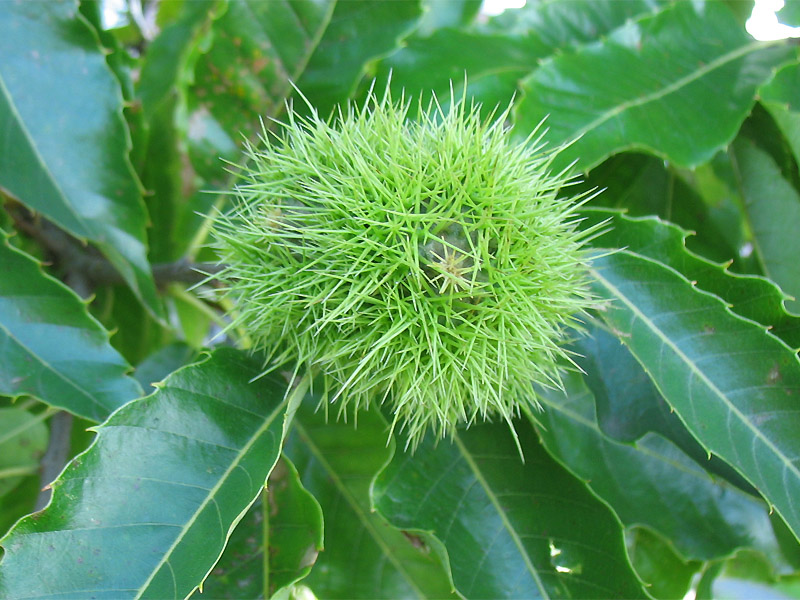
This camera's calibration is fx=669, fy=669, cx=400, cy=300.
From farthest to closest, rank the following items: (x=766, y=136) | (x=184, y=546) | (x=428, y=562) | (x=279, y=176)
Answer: (x=766, y=136) → (x=428, y=562) → (x=279, y=176) → (x=184, y=546)

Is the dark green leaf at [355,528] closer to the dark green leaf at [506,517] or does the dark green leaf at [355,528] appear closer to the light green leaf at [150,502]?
the dark green leaf at [506,517]

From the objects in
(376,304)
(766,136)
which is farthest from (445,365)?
(766,136)

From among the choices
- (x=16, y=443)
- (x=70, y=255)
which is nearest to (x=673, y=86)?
(x=70, y=255)

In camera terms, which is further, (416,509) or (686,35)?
(686,35)

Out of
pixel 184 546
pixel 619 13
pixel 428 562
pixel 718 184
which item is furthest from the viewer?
pixel 718 184

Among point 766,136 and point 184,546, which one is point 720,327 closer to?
point 766,136

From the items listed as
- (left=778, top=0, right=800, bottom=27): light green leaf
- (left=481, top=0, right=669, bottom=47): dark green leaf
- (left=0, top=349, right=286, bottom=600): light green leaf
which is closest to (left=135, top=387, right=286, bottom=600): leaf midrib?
(left=0, top=349, right=286, bottom=600): light green leaf

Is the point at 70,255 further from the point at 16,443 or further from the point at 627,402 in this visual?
the point at 627,402
